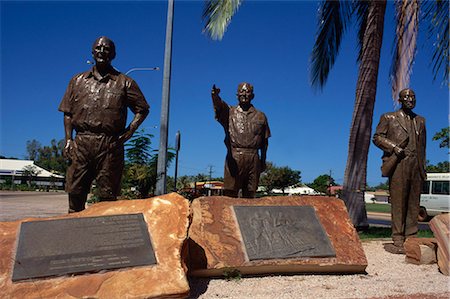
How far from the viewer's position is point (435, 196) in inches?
617

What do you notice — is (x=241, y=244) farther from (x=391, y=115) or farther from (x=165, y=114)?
(x=165, y=114)

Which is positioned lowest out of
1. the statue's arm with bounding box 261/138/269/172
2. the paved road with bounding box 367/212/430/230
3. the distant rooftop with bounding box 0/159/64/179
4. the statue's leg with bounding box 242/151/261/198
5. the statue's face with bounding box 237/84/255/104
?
the paved road with bounding box 367/212/430/230

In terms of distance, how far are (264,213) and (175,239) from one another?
4.03 feet

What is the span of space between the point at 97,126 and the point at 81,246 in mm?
1307

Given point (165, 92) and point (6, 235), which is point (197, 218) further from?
point (165, 92)

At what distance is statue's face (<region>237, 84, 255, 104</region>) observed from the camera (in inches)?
215

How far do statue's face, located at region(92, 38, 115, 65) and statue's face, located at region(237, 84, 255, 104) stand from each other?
1912mm

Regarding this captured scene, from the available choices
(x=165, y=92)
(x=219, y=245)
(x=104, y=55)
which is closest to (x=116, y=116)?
(x=104, y=55)

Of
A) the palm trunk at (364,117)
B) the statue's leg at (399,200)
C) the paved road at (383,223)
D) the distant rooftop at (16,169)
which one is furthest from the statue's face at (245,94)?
the distant rooftop at (16,169)

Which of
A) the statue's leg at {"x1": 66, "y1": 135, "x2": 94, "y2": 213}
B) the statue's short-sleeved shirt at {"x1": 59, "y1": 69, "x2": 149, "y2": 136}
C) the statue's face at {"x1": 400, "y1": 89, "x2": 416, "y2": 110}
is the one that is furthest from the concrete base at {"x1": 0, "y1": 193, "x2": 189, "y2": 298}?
the statue's face at {"x1": 400, "y1": 89, "x2": 416, "y2": 110}

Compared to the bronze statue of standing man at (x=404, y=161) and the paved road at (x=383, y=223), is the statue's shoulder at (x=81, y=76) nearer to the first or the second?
the bronze statue of standing man at (x=404, y=161)

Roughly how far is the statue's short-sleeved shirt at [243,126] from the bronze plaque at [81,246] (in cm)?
207

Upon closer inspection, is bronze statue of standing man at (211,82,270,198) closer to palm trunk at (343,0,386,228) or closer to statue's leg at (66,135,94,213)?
statue's leg at (66,135,94,213)

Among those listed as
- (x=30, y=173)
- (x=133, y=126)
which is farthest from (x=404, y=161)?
(x=30, y=173)
